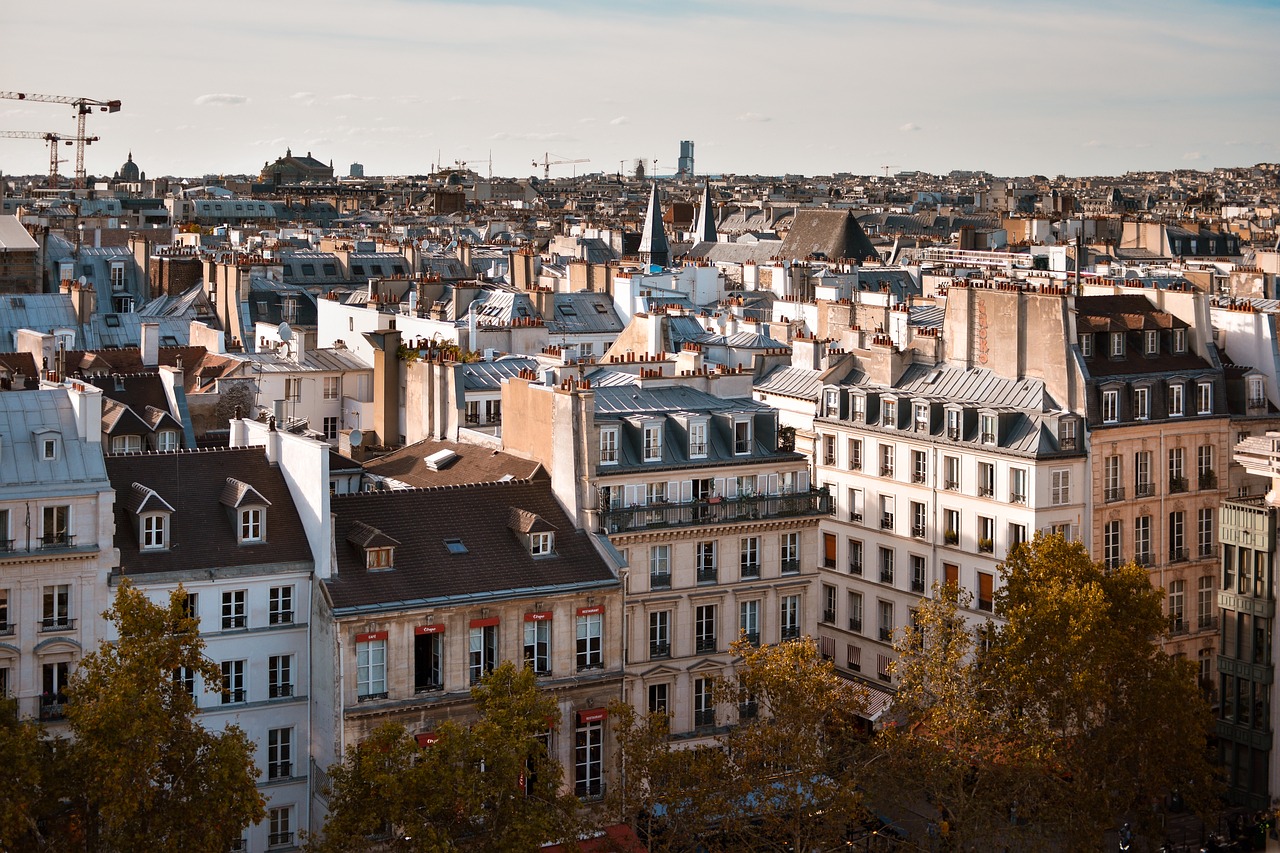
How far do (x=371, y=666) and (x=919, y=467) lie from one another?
2031 centimetres

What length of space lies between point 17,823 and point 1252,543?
Answer: 3155cm

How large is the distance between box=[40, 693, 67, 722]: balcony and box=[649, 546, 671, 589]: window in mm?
14230

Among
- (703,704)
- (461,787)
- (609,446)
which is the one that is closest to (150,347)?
(609,446)

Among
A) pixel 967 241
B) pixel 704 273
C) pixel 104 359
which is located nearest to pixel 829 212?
pixel 967 241

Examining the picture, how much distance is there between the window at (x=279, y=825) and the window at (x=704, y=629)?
10823mm

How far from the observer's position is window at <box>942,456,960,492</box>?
191ft

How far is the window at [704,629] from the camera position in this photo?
50688mm

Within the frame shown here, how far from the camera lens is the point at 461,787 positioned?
38594 mm

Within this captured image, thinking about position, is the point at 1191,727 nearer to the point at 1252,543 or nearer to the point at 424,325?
the point at 1252,543

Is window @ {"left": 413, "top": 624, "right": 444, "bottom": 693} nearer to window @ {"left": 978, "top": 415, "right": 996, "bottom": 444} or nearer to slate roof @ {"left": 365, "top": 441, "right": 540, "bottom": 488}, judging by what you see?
slate roof @ {"left": 365, "top": 441, "right": 540, "bottom": 488}

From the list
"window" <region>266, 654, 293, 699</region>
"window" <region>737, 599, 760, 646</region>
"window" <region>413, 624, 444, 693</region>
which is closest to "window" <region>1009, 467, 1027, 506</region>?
"window" <region>737, 599, 760, 646</region>

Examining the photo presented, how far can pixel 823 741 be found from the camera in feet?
157

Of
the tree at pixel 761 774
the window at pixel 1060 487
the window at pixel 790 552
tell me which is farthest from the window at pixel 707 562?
the window at pixel 1060 487

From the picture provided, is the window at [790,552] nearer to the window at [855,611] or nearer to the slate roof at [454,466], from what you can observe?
the slate roof at [454,466]
